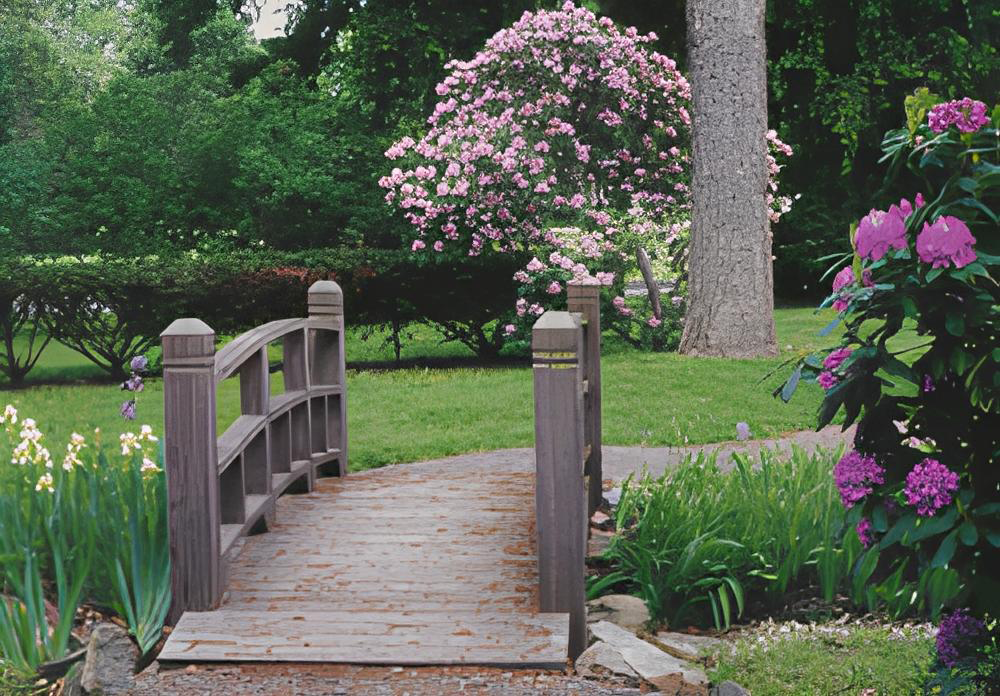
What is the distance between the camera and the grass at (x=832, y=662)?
14.4 feet

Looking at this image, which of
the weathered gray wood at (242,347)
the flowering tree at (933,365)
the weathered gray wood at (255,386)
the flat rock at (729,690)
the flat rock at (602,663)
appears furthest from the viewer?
the weathered gray wood at (255,386)

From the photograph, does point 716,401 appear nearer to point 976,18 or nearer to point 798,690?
point 798,690

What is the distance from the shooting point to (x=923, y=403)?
3.87 metres

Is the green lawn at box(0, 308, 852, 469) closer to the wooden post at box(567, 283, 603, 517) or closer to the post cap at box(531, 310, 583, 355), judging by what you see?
the wooden post at box(567, 283, 603, 517)

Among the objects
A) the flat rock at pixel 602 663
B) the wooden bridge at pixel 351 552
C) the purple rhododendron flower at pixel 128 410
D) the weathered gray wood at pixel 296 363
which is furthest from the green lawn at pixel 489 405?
the flat rock at pixel 602 663

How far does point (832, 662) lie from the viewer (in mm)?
4680

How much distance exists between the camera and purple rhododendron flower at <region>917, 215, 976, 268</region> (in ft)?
11.5

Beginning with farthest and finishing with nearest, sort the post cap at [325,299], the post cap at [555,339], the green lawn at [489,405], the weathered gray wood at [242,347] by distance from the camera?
the green lawn at [489,405]
the post cap at [325,299]
the weathered gray wood at [242,347]
the post cap at [555,339]

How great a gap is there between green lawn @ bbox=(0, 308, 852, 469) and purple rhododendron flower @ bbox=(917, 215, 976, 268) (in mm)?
5284

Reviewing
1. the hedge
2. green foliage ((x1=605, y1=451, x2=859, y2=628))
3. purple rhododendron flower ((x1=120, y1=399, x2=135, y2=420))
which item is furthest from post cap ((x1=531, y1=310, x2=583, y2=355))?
the hedge

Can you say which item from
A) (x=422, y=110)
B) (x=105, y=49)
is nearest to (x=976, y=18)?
(x=422, y=110)

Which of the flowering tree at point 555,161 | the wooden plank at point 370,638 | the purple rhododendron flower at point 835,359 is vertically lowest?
the wooden plank at point 370,638

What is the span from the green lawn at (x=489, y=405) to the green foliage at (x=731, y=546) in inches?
102

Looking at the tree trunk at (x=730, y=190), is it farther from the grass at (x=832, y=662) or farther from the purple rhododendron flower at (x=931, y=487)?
the purple rhododendron flower at (x=931, y=487)
